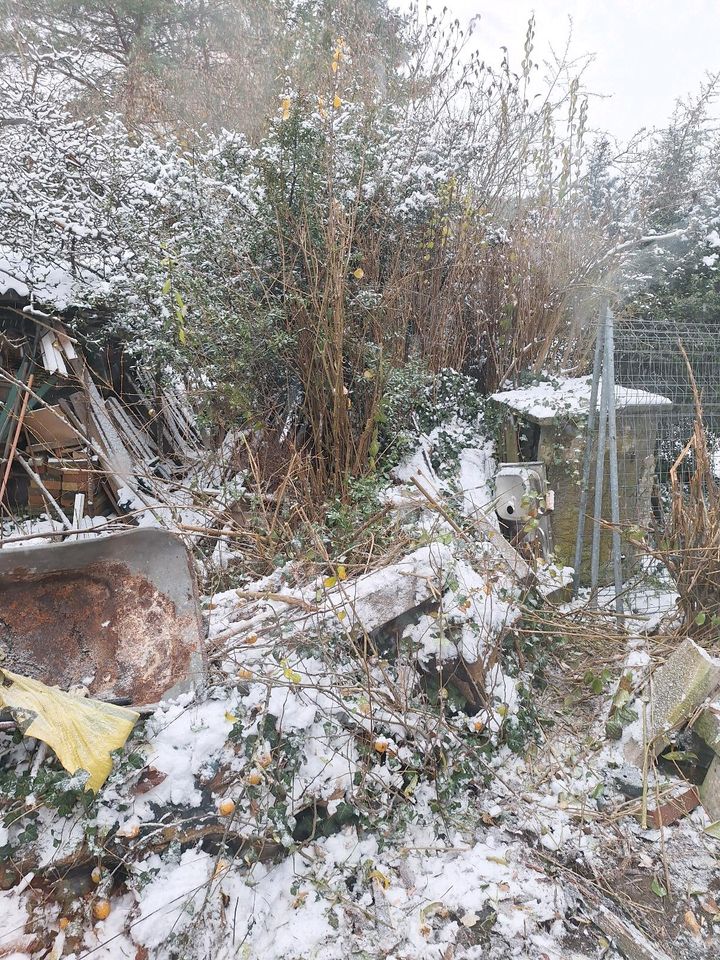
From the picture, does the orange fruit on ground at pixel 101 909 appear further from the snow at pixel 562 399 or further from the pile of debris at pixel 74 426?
the snow at pixel 562 399

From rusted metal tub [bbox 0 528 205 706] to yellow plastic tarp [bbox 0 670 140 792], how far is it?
0.30 meters

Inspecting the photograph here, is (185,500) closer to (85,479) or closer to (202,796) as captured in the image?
(85,479)

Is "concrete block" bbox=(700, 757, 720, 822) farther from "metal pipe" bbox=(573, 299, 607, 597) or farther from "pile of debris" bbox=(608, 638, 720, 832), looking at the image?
"metal pipe" bbox=(573, 299, 607, 597)

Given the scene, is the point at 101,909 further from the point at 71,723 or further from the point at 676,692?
the point at 676,692

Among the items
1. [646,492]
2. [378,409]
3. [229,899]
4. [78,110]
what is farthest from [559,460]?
[78,110]

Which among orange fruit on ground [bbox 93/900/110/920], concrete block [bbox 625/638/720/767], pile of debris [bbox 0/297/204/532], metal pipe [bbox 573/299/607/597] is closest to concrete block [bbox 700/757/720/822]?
concrete block [bbox 625/638/720/767]

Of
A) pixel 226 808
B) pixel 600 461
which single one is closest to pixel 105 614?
pixel 226 808

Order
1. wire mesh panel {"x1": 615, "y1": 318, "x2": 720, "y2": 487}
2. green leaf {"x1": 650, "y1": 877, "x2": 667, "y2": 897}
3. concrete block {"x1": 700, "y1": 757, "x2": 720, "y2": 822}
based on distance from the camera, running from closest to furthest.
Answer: green leaf {"x1": 650, "y1": 877, "x2": 667, "y2": 897}
concrete block {"x1": 700, "y1": 757, "x2": 720, "y2": 822}
wire mesh panel {"x1": 615, "y1": 318, "x2": 720, "y2": 487}

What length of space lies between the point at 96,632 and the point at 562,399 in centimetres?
398

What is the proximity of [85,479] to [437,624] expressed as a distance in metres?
4.66

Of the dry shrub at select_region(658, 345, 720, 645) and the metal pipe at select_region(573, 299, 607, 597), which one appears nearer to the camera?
the dry shrub at select_region(658, 345, 720, 645)

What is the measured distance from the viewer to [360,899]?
211 centimetres

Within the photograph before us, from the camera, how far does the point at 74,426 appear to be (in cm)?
588

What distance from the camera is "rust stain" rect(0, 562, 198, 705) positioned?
247 cm
